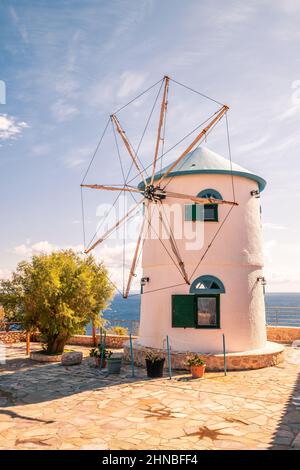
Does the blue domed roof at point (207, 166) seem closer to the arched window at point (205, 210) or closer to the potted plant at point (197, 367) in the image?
the arched window at point (205, 210)

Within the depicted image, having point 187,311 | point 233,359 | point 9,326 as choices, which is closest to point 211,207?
point 187,311

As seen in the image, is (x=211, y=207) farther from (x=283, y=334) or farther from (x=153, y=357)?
(x=283, y=334)

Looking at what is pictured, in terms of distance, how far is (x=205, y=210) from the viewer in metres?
15.1

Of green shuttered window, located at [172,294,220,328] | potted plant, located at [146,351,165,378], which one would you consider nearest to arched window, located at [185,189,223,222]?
green shuttered window, located at [172,294,220,328]

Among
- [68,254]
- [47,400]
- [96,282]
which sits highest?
[68,254]

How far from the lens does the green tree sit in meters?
15.9

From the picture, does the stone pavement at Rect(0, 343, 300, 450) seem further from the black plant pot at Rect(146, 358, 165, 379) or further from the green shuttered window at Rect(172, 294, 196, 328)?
the green shuttered window at Rect(172, 294, 196, 328)

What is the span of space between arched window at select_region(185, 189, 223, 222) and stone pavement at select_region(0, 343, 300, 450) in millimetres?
5775

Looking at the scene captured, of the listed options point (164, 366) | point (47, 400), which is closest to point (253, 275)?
point (164, 366)

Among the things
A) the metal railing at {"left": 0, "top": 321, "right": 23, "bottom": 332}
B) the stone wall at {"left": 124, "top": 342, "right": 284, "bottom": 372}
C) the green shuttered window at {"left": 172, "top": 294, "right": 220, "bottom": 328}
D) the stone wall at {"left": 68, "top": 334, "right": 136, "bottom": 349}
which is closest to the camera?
the stone wall at {"left": 124, "top": 342, "right": 284, "bottom": 372}

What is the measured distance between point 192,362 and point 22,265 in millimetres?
8869

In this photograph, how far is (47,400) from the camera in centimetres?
1008

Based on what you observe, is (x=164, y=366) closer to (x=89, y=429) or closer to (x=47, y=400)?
(x=47, y=400)
